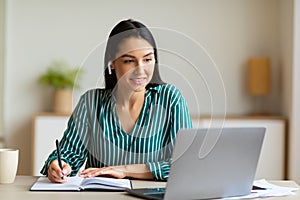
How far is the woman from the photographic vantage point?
220 centimetres

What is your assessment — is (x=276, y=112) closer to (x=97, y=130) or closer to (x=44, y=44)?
(x=44, y=44)

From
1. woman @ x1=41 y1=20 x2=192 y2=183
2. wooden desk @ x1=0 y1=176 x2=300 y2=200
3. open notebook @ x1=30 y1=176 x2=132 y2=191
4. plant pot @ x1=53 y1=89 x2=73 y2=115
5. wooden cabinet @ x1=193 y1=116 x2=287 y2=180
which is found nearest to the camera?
wooden desk @ x1=0 y1=176 x2=300 y2=200

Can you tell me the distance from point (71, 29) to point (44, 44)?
0.80ft

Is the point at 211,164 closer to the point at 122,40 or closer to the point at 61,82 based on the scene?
the point at 122,40

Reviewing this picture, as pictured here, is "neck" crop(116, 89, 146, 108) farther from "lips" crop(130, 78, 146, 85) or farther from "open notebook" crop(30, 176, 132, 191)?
"open notebook" crop(30, 176, 132, 191)

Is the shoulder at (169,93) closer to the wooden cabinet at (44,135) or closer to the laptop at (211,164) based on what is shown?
the laptop at (211,164)

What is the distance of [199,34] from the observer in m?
4.65

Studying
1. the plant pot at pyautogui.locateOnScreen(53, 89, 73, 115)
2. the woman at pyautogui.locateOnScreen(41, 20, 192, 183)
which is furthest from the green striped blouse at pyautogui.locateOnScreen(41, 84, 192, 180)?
the plant pot at pyautogui.locateOnScreen(53, 89, 73, 115)

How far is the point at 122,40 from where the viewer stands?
6.81ft

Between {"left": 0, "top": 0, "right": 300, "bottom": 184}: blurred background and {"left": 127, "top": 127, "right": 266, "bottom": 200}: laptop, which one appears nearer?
{"left": 127, "top": 127, "right": 266, "bottom": 200}: laptop

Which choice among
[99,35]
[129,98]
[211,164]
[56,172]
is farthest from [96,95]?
[99,35]

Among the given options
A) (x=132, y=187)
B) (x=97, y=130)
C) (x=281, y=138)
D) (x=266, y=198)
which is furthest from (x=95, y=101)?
(x=281, y=138)

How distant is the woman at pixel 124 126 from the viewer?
2195 mm

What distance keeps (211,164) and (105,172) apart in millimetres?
514
